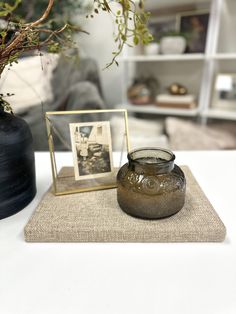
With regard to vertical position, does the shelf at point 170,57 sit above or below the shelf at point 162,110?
above

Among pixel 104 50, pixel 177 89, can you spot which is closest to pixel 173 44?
pixel 177 89

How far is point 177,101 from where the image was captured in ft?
6.77

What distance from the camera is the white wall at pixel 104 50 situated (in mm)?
2131

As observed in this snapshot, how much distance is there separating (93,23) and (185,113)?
1.01 m

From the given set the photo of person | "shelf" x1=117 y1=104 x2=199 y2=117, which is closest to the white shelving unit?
"shelf" x1=117 y1=104 x2=199 y2=117

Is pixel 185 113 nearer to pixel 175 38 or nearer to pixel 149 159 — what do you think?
pixel 175 38

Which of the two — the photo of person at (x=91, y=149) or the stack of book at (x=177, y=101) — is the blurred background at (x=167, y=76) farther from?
the photo of person at (x=91, y=149)

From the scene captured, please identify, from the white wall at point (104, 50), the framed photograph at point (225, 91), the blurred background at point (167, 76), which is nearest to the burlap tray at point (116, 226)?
the blurred background at point (167, 76)

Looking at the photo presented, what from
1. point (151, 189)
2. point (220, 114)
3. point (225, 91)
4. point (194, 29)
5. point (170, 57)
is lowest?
point (220, 114)

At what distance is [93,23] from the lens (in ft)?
6.94

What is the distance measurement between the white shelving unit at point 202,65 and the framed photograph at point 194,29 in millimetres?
74

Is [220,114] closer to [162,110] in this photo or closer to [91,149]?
[162,110]
